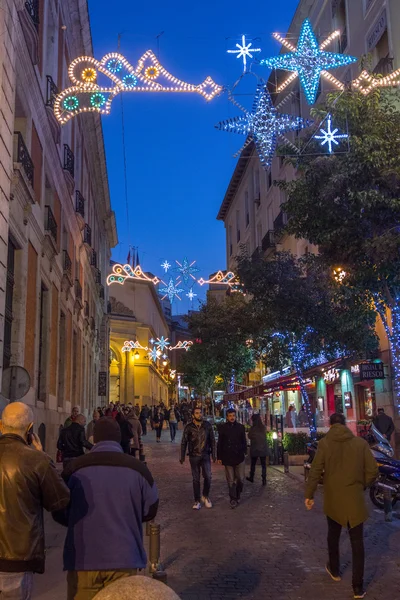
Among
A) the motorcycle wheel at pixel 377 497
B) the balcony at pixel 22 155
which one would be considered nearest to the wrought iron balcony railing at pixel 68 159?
the balcony at pixel 22 155

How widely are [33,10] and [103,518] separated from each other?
12952mm

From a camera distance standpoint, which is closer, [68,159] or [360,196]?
[360,196]

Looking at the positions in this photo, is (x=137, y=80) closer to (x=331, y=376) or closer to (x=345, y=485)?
(x=345, y=485)

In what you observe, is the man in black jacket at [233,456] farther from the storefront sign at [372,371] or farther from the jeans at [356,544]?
the storefront sign at [372,371]

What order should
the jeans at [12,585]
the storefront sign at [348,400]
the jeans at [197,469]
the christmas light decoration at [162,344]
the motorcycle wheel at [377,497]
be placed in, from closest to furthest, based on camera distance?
the jeans at [12,585] < the motorcycle wheel at [377,497] < the jeans at [197,469] < the storefront sign at [348,400] < the christmas light decoration at [162,344]

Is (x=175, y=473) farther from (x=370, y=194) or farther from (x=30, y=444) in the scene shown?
(x=30, y=444)

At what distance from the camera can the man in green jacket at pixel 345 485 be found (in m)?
6.18

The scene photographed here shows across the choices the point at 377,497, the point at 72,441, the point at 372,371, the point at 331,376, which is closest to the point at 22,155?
the point at 72,441

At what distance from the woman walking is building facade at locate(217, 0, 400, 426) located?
4935 mm

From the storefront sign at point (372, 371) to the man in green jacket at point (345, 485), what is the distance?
12.3 metres

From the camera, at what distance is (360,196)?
12156mm

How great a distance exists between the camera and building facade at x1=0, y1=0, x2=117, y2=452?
11578 millimetres

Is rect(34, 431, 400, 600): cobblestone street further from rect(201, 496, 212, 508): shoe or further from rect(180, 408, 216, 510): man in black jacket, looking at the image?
rect(180, 408, 216, 510): man in black jacket

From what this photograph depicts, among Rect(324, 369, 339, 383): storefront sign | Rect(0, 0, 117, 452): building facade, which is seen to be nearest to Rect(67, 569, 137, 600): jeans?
Rect(0, 0, 117, 452): building facade
